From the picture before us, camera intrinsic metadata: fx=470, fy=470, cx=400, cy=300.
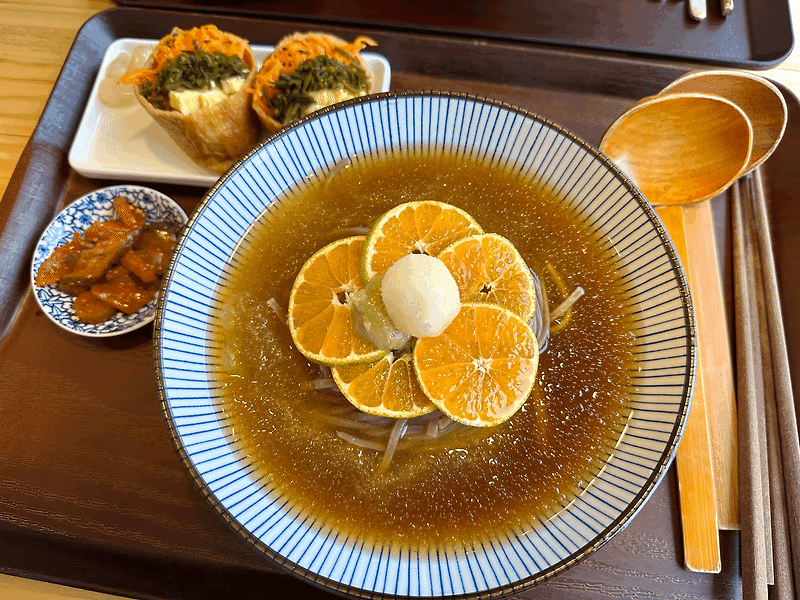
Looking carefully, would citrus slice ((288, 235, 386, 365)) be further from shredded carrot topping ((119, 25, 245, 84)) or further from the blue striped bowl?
shredded carrot topping ((119, 25, 245, 84))

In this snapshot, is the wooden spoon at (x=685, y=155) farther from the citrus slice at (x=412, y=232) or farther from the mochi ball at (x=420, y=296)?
the mochi ball at (x=420, y=296)

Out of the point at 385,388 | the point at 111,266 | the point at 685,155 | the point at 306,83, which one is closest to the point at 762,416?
the point at 685,155

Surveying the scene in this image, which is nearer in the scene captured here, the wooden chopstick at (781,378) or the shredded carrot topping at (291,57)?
the wooden chopstick at (781,378)

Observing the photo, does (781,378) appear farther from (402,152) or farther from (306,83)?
(306,83)

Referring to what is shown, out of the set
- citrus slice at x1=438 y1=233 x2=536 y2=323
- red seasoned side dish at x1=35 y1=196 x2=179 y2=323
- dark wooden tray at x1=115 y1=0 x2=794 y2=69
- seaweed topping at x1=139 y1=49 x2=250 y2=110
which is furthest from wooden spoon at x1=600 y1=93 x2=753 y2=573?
red seasoned side dish at x1=35 y1=196 x2=179 y2=323

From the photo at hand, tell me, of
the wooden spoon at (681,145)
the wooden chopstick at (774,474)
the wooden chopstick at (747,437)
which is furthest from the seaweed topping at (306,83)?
the wooden chopstick at (774,474)

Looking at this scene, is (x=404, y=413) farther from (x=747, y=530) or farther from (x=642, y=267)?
(x=747, y=530)

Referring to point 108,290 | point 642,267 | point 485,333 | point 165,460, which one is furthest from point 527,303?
point 108,290
